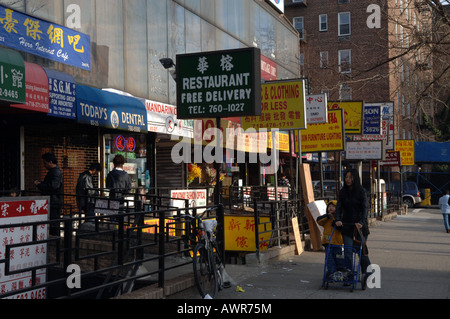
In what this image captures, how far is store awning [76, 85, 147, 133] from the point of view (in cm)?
1346

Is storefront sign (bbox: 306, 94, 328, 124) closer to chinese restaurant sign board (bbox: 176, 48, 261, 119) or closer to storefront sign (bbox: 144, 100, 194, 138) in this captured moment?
storefront sign (bbox: 144, 100, 194, 138)

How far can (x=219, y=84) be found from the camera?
32.3 ft

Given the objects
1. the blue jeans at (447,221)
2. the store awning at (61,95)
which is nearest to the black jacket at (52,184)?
the store awning at (61,95)

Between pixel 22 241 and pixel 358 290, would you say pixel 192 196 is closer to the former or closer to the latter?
pixel 358 290

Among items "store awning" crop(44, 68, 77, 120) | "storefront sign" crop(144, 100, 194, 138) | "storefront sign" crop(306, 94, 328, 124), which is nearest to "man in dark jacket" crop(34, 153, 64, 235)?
"store awning" crop(44, 68, 77, 120)

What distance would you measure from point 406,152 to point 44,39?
2688 cm

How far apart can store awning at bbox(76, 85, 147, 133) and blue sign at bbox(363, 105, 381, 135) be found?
1259cm

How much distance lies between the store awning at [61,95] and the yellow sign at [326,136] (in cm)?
805

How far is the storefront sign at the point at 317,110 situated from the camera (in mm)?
16859

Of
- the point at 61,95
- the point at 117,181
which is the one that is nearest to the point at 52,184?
the point at 117,181

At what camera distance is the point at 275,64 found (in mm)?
30875

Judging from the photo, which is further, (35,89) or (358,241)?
(35,89)
